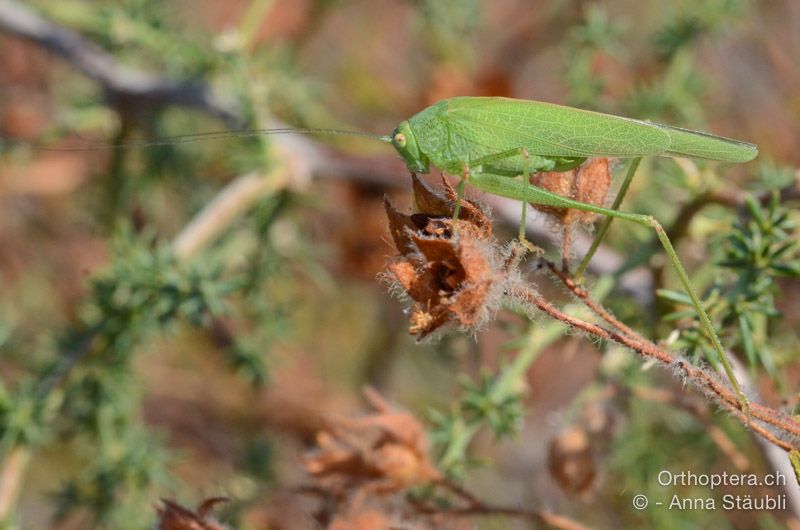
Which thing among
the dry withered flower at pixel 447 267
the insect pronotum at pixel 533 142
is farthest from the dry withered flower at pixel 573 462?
the dry withered flower at pixel 447 267

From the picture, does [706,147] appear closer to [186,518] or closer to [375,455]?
[375,455]

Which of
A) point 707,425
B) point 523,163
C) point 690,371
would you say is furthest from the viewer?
point 707,425

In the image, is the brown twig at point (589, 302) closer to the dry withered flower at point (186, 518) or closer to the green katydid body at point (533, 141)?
the green katydid body at point (533, 141)

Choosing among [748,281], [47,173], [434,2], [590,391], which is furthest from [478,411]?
[47,173]

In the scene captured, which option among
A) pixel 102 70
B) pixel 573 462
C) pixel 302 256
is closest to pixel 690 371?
pixel 573 462

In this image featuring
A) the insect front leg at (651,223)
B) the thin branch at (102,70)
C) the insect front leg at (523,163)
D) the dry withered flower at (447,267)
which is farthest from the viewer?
the thin branch at (102,70)

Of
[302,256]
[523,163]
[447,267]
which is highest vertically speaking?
[302,256]

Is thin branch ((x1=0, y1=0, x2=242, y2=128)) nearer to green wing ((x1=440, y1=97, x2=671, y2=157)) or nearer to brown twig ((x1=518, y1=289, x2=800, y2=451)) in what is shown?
green wing ((x1=440, y1=97, x2=671, y2=157))
